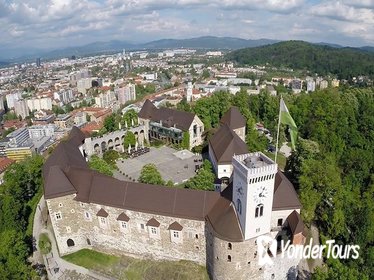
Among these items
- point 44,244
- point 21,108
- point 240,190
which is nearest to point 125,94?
point 21,108

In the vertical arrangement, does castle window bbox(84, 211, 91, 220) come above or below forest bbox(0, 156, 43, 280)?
above

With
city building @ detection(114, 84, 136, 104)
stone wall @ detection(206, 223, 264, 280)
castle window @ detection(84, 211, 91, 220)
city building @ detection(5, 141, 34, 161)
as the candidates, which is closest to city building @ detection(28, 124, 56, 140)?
city building @ detection(5, 141, 34, 161)

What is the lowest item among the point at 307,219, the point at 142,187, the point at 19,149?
the point at 19,149

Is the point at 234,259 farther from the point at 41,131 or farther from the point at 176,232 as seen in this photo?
the point at 41,131

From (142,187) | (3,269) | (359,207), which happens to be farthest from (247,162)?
(3,269)

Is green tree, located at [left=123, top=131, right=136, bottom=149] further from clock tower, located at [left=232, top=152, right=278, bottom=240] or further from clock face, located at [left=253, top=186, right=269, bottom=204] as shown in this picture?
clock face, located at [left=253, top=186, right=269, bottom=204]

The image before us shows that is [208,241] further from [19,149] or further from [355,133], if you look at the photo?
[19,149]
